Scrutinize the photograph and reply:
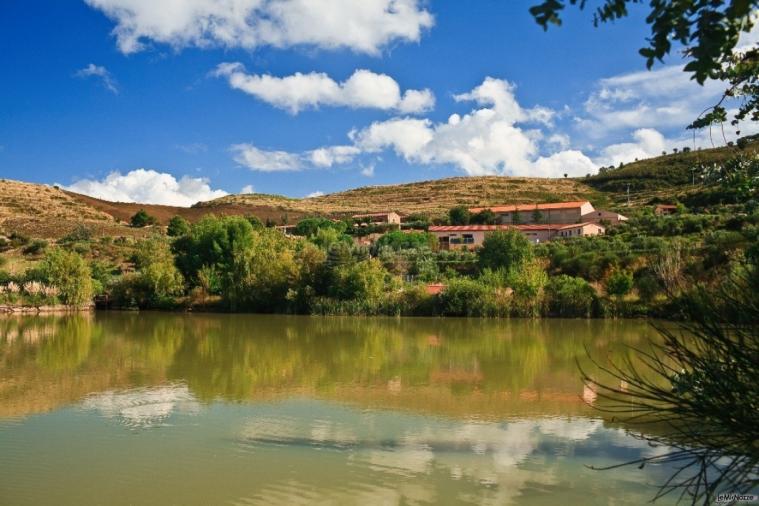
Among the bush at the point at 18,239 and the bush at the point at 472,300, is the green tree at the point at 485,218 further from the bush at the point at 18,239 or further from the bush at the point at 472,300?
the bush at the point at 18,239

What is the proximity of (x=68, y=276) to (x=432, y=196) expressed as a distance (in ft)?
→ 236

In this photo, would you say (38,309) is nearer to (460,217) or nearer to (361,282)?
(361,282)

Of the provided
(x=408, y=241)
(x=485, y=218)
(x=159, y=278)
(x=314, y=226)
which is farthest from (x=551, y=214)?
(x=159, y=278)

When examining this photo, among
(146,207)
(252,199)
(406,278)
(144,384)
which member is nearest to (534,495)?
(144,384)

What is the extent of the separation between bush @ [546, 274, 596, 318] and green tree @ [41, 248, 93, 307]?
27546 mm

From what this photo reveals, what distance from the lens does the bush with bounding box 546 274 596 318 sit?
30.9 metres

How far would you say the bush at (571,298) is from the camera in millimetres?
30922

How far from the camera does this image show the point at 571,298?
31266mm

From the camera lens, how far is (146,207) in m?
79.4

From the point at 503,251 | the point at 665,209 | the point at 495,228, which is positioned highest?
the point at 665,209

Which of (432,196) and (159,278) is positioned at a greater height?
(432,196)

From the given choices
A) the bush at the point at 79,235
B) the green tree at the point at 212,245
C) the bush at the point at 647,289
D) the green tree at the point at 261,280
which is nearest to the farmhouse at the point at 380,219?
the bush at the point at 79,235

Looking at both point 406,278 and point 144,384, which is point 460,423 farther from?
point 406,278

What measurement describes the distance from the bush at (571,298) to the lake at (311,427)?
9.67m
